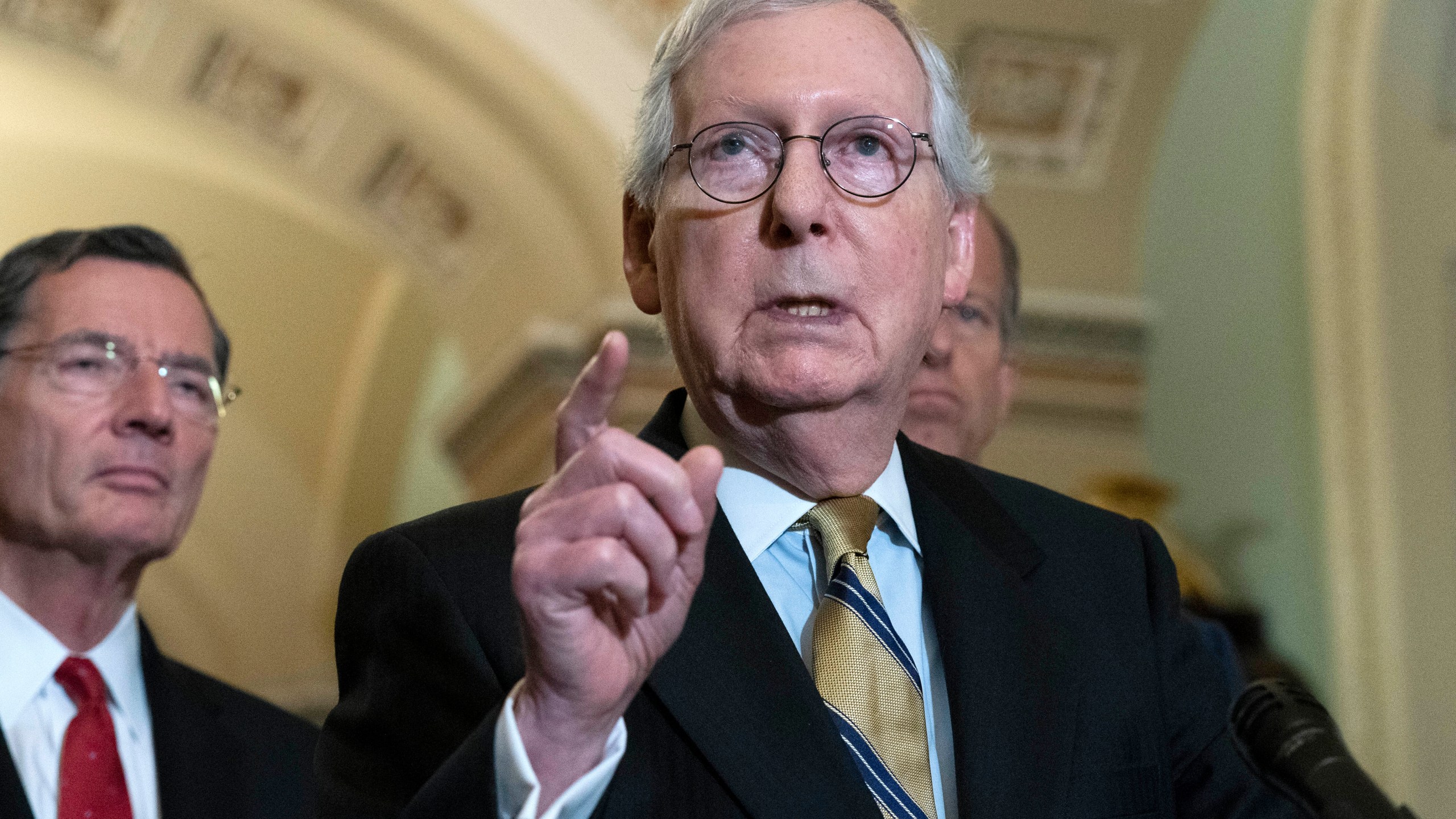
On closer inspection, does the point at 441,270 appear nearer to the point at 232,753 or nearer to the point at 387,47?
the point at 387,47

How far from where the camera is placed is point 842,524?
1715 millimetres

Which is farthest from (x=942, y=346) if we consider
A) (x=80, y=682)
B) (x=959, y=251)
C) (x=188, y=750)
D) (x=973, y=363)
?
(x=80, y=682)

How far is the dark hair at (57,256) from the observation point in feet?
9.45

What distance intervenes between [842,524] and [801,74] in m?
0.48

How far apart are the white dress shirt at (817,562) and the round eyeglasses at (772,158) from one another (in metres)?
0.27

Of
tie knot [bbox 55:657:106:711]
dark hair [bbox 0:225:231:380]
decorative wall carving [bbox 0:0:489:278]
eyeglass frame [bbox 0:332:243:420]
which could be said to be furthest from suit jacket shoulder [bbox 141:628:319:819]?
decorative wall carving [bbox 0:0:489:278]

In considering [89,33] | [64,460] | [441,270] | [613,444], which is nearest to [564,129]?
[441,270]

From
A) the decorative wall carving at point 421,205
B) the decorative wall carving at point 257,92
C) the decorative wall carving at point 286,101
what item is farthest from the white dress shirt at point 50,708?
the decorative wall carving at point 421,205

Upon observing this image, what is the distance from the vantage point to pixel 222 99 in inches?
295

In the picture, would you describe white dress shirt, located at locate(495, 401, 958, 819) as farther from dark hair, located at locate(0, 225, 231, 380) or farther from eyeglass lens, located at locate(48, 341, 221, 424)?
dark hair, located at locate(0, 225, 231, 380)

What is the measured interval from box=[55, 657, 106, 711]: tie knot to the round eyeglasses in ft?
4.79

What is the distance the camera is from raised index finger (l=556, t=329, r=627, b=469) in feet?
3.99

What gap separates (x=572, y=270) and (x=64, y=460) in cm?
431

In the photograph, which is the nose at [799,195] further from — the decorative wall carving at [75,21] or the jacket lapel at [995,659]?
the decorative wall carving at [75,21]
